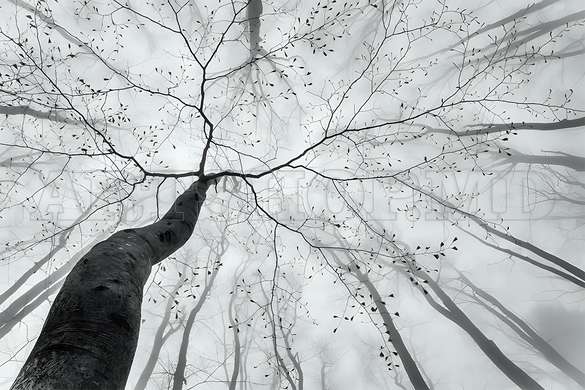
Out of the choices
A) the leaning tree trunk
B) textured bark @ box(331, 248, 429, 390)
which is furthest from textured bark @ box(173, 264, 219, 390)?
the leaning tree trunk

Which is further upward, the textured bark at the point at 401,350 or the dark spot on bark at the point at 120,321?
the textured bark at the point at 401,350

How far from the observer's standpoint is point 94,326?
4.53 feet

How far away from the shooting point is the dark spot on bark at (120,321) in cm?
147

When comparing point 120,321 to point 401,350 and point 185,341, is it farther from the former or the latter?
point 185,341

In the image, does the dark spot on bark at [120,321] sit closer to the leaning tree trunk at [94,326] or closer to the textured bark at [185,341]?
the leaning tree trunk at [94,326]

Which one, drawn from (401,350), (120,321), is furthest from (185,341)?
(120,321)

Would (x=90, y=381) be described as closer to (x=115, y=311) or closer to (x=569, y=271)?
(x=115, y=311)

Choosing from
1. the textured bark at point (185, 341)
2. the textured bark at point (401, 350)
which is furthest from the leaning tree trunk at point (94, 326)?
the textured bark at point (185, 341)

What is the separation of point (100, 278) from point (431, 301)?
8.53 m

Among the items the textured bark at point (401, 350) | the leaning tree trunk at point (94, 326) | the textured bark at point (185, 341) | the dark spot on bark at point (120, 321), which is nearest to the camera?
the leaning tree trunk at point (94, 326)

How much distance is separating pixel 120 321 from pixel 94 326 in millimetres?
127

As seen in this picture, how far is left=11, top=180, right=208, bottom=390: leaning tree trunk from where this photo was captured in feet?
3.85

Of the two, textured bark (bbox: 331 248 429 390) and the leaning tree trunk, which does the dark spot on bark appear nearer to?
the leaning tree trunk

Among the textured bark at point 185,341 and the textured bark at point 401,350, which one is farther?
the textured bark at point 185,341
